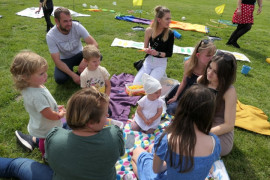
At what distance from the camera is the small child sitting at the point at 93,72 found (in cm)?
303

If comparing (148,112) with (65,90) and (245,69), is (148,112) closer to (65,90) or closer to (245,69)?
(65,90)

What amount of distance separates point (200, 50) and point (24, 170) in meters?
2.90

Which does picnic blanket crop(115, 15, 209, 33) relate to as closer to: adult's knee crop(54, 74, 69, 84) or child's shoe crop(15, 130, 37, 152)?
adult's knee crop(54, 74, 69, 84)

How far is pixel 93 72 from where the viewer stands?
10.6 feet

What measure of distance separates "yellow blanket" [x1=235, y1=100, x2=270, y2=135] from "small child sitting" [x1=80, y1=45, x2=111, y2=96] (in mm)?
2423

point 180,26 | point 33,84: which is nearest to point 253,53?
point 180,26

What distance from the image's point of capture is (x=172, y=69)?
5168mm

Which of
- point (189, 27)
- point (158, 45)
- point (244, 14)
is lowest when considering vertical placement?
point (158, 45)

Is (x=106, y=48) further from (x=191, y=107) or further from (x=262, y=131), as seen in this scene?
(x=191, y=107)

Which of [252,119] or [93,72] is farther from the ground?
[93,72]

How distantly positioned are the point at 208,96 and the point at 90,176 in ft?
3.73

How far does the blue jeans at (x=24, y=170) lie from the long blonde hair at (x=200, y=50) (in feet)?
8.45

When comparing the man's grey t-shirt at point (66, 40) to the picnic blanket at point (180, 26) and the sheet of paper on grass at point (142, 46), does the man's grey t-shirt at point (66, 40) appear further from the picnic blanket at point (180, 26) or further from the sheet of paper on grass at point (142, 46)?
the picnic blanket at point (180, 26)

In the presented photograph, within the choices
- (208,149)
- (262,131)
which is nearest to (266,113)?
(262,131)
